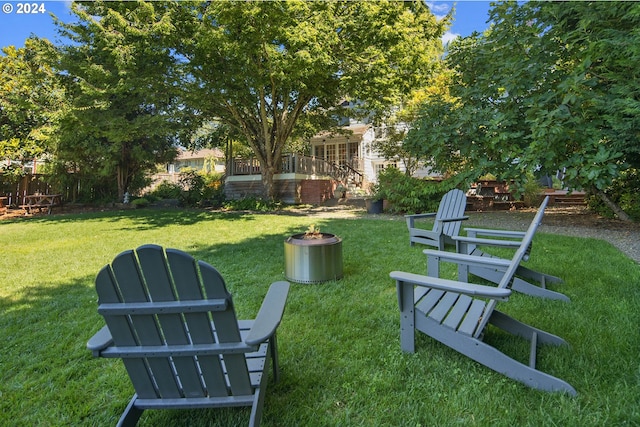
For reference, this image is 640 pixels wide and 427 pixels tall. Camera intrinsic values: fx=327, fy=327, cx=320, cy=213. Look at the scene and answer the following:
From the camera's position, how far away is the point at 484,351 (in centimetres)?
190

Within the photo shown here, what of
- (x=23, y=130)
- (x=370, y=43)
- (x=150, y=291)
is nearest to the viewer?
(x=150, y=291)

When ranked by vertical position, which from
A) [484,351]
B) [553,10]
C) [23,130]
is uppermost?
[553,10]

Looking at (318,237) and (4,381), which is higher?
(318,237)

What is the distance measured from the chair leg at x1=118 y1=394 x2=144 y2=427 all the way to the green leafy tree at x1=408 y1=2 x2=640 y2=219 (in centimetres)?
676

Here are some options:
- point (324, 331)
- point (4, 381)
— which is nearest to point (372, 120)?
point (324, 331)

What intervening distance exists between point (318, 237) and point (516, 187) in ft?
18.5

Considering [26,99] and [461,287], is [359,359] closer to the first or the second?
→ [461,287]

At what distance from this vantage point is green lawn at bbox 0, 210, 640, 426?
1705 millimetres

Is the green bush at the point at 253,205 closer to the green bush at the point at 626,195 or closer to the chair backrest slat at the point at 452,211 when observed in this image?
the chair backrest slat at the point at 452,211

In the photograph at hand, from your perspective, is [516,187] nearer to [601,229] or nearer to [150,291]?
[601,229]

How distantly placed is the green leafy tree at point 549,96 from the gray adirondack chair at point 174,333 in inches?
248

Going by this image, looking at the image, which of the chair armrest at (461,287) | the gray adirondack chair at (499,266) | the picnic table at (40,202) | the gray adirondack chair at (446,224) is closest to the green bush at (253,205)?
the picnic table at (40,202)

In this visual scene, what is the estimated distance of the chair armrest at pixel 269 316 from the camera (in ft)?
4.45

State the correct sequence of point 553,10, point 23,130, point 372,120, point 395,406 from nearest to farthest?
point 395,406, point 553,10, point 23,130, point 372,120
